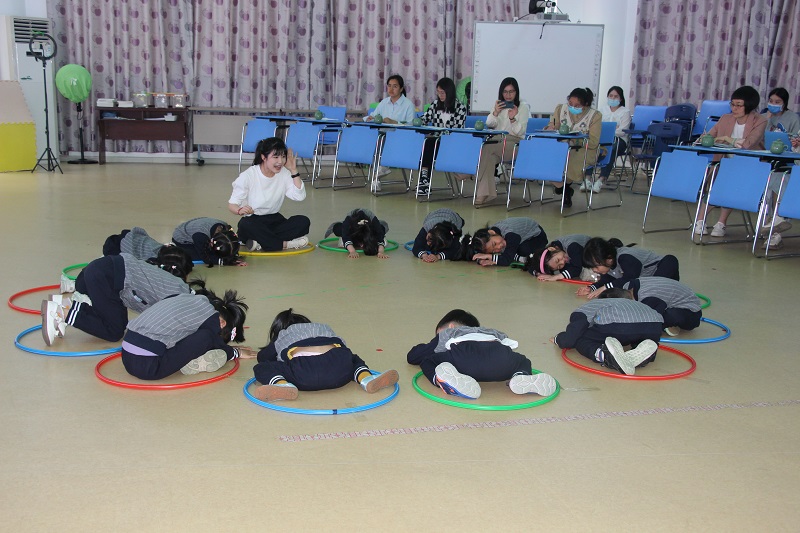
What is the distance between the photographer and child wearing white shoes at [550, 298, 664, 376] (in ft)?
11.5

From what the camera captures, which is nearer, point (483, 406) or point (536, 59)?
point (483, 406)

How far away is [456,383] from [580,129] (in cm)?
641

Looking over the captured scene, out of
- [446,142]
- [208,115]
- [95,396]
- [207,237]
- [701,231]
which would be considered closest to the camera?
[95,396]

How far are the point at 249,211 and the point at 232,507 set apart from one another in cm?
375

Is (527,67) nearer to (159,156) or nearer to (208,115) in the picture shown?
(208,115)

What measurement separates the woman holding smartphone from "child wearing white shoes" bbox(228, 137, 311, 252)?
10.6 ft

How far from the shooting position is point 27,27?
10391mm

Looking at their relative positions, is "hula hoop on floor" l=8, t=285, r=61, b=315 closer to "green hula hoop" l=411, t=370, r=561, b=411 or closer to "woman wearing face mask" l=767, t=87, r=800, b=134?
"green hula hoop" l=411, t=370, r=561, b=411

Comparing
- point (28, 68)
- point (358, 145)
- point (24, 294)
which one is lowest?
point (24, 294)

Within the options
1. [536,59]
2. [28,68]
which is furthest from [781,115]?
[28,68]

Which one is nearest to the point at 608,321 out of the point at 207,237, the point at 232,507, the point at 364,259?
the point at 232,507

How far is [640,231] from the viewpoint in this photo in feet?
24.1

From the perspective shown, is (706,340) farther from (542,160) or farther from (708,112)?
(708,112)

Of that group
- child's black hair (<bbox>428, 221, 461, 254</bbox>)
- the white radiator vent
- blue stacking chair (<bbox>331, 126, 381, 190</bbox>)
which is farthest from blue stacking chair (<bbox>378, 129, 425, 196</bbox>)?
the white radiator vent
